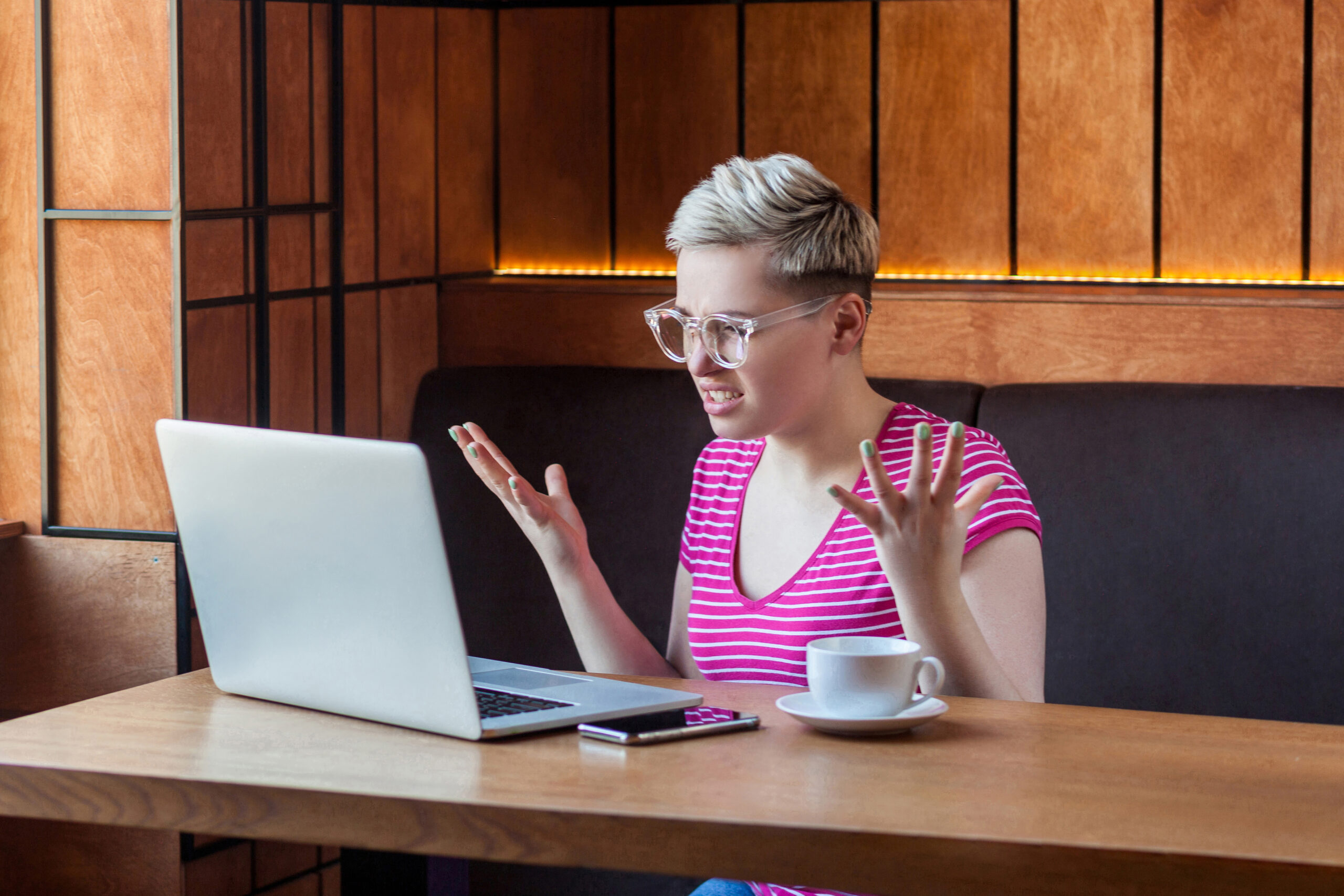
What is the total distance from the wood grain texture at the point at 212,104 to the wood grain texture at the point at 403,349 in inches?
19.4

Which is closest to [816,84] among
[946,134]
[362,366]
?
[946,134]

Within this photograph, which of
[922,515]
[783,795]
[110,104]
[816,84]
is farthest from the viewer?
[816,84]

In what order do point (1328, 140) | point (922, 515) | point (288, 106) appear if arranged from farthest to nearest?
point (1328, 140) → point (288, 106) → point (922, 515)

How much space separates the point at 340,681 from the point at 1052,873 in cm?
62

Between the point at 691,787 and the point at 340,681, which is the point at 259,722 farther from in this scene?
the point at 691,787

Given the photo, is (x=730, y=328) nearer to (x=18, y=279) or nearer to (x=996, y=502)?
(x=996, y=502)

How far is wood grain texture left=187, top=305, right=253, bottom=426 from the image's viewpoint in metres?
2.21

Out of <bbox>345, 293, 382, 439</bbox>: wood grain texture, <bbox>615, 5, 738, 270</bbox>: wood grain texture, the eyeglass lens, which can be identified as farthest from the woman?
<bbox>615, 5, 738, 270</bbox>: wood grain texture

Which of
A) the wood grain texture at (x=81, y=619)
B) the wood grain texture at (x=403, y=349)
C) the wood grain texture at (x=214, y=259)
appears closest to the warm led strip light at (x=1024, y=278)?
the wood grain texture at (x=403, y=349)

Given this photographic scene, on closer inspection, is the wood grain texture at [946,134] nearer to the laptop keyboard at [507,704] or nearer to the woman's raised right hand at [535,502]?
the woman's raised right hand at [535,502]

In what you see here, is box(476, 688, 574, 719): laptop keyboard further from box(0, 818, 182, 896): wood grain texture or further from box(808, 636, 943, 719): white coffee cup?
box(0, 818, 182, 896): wood grain texture

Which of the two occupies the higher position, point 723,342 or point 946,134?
point 946,134

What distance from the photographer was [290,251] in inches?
95.5

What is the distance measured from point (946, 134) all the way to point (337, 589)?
1874 millimetres
